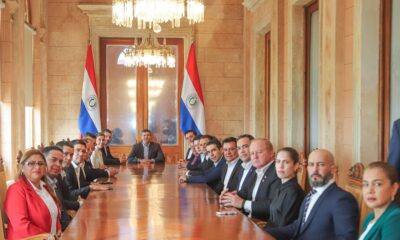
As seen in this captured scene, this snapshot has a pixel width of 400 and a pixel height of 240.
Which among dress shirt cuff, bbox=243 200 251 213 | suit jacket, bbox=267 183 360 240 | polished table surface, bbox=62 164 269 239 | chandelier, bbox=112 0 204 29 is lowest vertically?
dress shirt cuff, bbox=243 200 251 213

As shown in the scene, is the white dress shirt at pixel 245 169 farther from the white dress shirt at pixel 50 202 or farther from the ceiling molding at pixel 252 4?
the ceiling molding at pixel 252 4

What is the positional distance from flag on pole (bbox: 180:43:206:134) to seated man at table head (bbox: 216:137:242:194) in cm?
413

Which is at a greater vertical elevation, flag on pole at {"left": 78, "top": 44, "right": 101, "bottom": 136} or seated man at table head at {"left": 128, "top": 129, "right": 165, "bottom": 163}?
flag on pole at {"left": 78, "top": 44, "right": 101, "bottom": 136}

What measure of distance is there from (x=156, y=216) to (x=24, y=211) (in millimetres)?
948

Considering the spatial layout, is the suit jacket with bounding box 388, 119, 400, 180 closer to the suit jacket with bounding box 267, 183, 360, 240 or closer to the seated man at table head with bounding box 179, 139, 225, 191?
the suit jacket with bounding box 267, 183, 360, 240

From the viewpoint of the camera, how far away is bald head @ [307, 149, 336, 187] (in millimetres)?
3607

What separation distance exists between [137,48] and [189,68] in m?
2.33

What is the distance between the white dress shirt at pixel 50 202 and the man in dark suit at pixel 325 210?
182 centimetres

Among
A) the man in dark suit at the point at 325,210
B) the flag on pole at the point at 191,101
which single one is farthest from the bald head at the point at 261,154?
the flag on pole at the point at 191,101

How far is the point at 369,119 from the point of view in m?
4.86

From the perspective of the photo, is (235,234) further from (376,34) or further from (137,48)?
(137,48)

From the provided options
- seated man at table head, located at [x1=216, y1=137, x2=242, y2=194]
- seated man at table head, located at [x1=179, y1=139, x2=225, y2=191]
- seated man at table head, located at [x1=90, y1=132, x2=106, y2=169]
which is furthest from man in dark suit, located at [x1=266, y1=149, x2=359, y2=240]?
seated man at table head, located at [x1=90, y1=132, x2=106, y2=169]

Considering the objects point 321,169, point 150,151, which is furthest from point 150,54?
point 321,169

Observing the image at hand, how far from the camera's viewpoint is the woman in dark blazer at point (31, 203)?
12.8 ft
